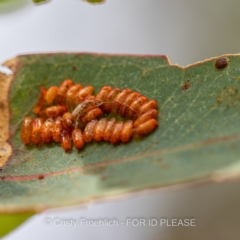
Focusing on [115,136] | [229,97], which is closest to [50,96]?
[115,136]

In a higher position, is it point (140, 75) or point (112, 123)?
point (140, 75)

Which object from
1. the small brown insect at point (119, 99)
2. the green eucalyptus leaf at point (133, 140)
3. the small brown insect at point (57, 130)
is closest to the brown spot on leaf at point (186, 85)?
the green eucalyptus leaf at point (133, 140)

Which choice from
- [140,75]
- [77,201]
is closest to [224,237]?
[140,75]

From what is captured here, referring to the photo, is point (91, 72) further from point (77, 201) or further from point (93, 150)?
point (77, 201)

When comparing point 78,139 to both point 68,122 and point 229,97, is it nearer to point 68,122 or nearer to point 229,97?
point 68,122

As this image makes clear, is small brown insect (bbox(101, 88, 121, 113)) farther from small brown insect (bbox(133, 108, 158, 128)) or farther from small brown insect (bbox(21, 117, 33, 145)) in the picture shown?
small brown insect (bbox(21, 117, 33, 145))
